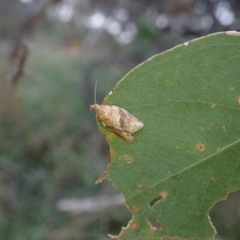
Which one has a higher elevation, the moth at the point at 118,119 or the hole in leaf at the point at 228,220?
the moth at the point at 118,119

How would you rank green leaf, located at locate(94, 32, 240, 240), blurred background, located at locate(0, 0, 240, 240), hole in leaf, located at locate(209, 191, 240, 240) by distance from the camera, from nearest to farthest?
green leaf, located at locate(94, 32, 240, 240) → blurred background, located at locate(0, 0, 240, 240) → hole in leaf, located at locate(209, 191, 240, 240)

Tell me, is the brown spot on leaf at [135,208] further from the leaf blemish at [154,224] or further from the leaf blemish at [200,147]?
the leaf blemish at [200,147]

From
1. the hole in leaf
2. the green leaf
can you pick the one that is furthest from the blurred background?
the green leaf

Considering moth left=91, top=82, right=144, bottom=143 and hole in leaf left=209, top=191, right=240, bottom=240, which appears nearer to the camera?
moth left=91, top=82, right=144, bottom=143

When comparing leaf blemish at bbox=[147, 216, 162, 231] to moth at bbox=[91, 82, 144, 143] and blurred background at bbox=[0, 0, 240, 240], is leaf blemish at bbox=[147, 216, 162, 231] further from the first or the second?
blurred background at bbox=[0, 0, 240, 240]

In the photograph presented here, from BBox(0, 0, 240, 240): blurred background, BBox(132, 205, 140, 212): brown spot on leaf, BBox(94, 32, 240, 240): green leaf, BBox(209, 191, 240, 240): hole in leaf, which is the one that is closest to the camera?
BBox(94, 32, 240, 240): green leaf

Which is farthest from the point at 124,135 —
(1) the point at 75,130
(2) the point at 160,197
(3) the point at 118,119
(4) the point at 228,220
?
(1) the point at 75,130

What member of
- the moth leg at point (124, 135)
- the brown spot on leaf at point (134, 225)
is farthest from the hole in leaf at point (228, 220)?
the moth leg at point (124, 135)

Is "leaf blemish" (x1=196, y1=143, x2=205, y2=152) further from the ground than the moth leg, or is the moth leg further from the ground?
the moth leg
